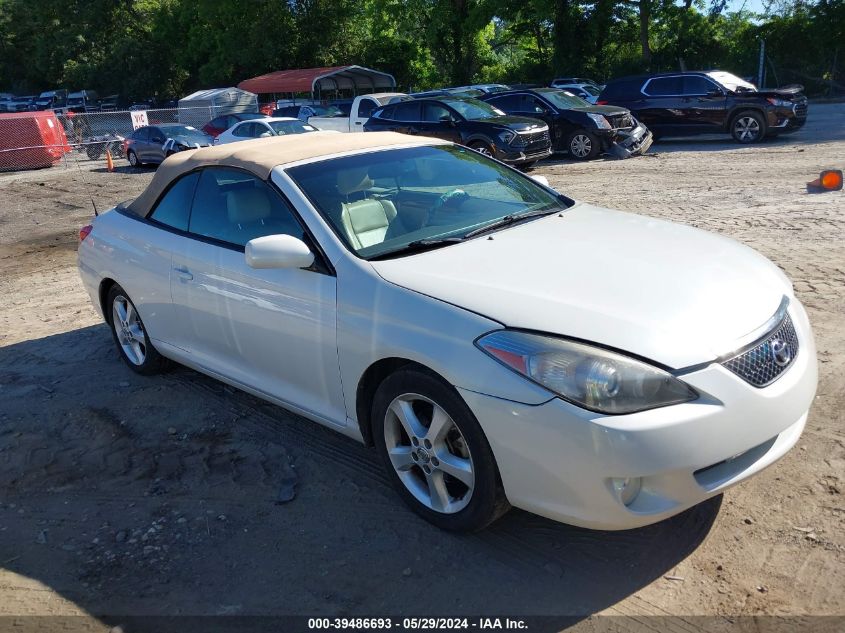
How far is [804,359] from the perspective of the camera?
3244mm

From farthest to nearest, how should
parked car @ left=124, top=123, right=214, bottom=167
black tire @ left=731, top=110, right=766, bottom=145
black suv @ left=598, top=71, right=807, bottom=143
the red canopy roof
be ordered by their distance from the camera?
the red canopy roof → parked car @ left=124, top=123, right=214, bottom=167 → black tire @ left=731, top=110, right=766, bottom=145 → black suv @ left=598, top=71, right=807, bottom=143

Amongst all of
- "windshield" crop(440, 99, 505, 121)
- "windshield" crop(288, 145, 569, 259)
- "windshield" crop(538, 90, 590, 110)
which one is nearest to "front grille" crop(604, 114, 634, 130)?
"windshield" crop(538, 90, 590, 110)

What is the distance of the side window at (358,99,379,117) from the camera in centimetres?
2131

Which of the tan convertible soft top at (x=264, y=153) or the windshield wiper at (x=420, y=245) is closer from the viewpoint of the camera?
the windshield wiper at (x=420, y=245)

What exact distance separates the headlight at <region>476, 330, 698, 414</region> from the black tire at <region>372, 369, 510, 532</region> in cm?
35

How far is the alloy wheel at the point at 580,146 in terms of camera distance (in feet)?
56.3

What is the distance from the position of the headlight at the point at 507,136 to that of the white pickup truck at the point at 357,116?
5.86 meters

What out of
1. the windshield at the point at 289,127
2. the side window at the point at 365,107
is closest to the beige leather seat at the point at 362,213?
the windshield at the point at 289,127

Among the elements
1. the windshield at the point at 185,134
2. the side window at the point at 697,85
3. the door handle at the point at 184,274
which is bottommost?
the windshield at the point at 185,134

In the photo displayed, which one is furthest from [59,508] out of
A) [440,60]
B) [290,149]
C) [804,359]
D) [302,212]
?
[440,60]

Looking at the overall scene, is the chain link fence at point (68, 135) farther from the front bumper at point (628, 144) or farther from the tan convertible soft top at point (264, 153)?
the tan convertible soft top at point (264, 153)

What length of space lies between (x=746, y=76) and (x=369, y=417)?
127 feet

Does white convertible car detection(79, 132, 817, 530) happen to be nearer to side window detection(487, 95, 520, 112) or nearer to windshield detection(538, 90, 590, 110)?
windshield detection(538, 90, 590, 110)

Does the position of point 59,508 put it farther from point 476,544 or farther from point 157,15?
point 157,15
